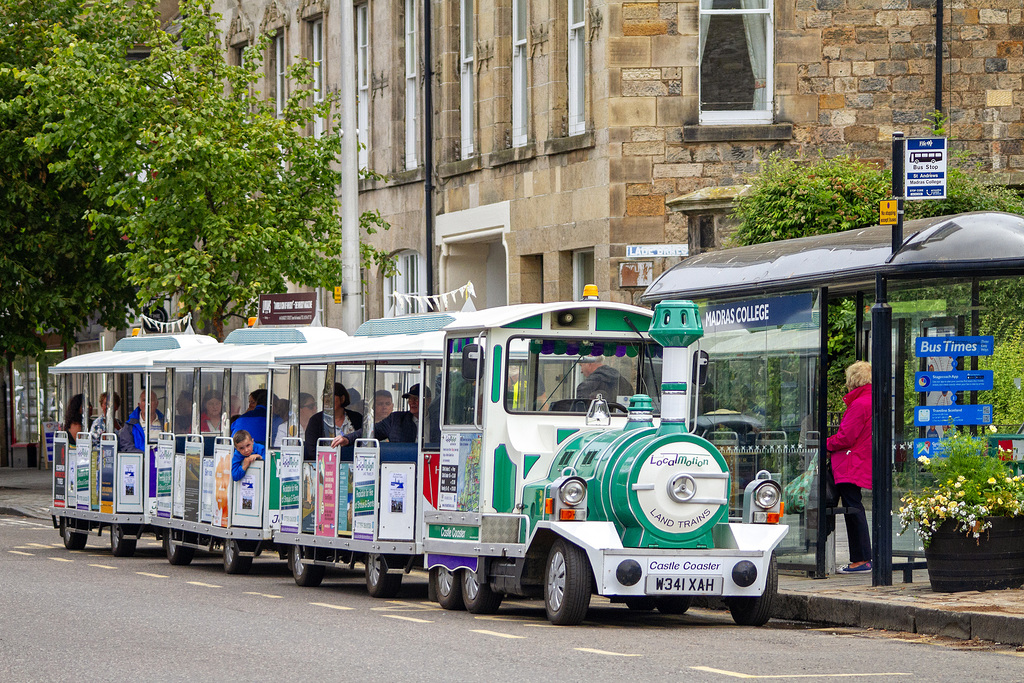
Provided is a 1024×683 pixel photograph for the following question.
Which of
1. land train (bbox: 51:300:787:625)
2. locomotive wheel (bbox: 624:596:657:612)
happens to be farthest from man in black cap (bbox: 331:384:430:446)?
locomotive wheel (bbox: 624:596:657:612)

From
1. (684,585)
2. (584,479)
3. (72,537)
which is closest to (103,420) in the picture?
(72,537)

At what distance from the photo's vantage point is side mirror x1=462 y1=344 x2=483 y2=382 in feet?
47.4

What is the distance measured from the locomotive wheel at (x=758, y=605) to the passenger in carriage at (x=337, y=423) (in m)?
5.21

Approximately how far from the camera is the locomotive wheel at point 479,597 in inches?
561

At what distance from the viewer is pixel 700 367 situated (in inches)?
597

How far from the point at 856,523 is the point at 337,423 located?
519 cm

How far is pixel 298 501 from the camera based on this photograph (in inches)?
699

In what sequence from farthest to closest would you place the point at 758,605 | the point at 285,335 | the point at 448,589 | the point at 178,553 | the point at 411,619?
the point at 178,553 → the point at 285,335 → the point at 448,589 → the point at 411,619 → the point at 758,605

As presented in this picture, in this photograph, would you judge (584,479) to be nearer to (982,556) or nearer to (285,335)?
(982,556)

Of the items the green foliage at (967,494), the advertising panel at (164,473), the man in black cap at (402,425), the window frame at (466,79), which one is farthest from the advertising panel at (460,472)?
the window frame at (466,79)

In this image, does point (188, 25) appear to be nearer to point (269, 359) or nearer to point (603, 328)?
point (269, 359)

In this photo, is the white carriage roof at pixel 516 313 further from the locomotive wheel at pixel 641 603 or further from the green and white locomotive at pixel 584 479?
the locomotive wheel at pixel 641 603

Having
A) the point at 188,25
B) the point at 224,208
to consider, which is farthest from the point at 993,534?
the point at 188,25

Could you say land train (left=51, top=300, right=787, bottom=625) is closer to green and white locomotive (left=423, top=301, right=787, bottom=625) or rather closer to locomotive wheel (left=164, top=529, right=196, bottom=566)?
green and white locomotive (left=423, top=301, right=787, bottom=625)
